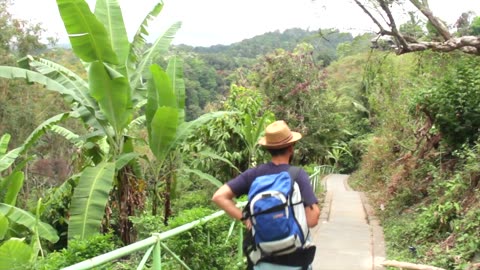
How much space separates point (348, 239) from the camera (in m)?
8.80

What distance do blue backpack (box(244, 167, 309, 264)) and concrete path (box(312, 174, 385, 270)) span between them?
13.7ft

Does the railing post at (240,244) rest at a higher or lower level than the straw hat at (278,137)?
lower

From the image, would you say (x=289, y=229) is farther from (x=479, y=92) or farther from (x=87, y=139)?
(x=479, y=92)

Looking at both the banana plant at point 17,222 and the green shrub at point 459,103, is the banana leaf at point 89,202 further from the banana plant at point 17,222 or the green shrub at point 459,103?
the green shrub at point 459,103

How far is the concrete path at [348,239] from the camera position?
23.3ft

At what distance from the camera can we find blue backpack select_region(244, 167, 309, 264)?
2.77 m

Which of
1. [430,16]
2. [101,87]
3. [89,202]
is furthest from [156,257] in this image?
[430,16]

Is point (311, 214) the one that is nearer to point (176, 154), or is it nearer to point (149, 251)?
point (149, 251)

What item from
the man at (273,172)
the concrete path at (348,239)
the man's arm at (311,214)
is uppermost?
the man at (273,172)

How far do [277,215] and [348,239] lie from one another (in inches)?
252

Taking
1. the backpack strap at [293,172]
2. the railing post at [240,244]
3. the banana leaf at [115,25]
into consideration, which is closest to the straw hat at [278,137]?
the backpack strap at [293,172]

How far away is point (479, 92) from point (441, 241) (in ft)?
11.7

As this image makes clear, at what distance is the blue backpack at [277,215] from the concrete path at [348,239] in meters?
4.18

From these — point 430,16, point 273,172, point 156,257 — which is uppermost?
point 430,16
